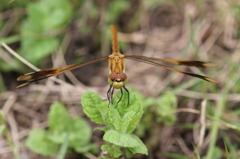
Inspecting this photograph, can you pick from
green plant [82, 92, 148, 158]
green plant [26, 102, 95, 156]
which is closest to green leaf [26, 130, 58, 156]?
green plant [26, 102, 95, 156]

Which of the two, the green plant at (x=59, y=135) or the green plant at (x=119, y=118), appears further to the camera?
the green plant at (x=59, y=135)

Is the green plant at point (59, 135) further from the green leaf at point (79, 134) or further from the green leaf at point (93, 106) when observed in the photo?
the green leaf at point (93, 106)

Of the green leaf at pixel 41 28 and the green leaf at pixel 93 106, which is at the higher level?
the green leaf at pixel 41 28

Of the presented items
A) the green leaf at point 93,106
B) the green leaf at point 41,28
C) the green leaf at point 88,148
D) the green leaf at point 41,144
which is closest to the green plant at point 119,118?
the green leaf at point 93,106

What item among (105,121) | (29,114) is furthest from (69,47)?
(105,121)

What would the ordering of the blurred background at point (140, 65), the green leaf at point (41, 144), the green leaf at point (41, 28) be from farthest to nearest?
the green leaf at point (41, 28) → the blurred background at point (140, 65) → the green leaf at point (41, 144)

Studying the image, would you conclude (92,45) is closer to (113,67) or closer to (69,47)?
(69,47)

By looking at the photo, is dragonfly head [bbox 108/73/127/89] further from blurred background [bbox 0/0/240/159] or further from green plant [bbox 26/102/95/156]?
green plant [bbox 26/102/95/156]
